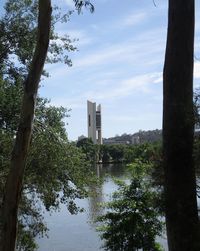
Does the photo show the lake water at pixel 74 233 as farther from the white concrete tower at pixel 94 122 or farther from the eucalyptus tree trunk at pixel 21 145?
the white concrete tower at pixel 94 122

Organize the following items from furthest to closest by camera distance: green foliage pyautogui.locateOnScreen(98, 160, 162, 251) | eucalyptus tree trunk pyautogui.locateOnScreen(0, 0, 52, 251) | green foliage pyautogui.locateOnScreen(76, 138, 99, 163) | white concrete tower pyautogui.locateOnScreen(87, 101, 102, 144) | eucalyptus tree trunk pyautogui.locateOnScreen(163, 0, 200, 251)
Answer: white concrete tower pyautogui.locateOnScreen(87, 101, 102, 144), green foliage pyautogui.locateOnScreen(76, 138, 99, 163), green foliage pyautogui.locateOnScreen(98, 160, 162, 251), eucalyptus tree trunk pyautogui.locateOnScreen(0, 0, 52, 251), eucalyptus tree trunk pyautogui.locateOnScreen(163, 0, 200, 251)

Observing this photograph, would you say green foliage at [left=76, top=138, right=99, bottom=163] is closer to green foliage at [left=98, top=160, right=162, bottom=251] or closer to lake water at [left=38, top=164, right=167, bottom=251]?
green foliage at [left=98, top=160, right=162, bottom=251]

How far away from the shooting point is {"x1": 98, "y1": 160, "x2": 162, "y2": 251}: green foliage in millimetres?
16312

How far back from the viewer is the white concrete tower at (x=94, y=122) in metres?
163

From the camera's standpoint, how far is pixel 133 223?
16547mm

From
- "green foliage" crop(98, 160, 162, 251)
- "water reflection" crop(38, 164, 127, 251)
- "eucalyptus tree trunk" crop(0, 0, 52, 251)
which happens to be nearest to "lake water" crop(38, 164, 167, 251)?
"water reflection" crop(38, 164, 127, 251)

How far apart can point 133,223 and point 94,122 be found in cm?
14804

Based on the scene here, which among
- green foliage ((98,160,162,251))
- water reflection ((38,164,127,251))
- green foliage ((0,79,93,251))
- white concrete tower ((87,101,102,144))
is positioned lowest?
water reflection ((38,164,127,251))

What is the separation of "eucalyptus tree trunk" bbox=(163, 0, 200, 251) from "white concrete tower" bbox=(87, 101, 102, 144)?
151 m

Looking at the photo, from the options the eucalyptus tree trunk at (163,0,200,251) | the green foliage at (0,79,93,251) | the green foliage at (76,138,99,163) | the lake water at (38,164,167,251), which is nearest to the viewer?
the eucalyptus tree trunk at (163,0,200,251)

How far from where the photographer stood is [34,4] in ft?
48.4

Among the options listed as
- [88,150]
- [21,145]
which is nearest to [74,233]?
[88,150]

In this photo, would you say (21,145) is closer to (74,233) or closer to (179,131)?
(179,131)

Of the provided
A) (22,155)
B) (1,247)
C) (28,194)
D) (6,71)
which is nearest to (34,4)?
(6,71)
